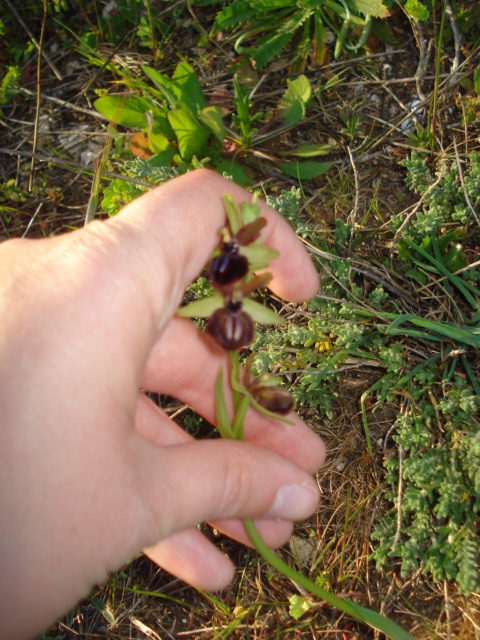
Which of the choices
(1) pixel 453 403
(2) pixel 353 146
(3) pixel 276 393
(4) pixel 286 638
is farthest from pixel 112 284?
(2) pixel 353 146

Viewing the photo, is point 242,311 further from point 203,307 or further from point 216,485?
point 216,485

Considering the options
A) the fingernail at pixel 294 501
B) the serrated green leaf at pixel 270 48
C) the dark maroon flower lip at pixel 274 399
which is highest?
the serrated green leaf at pixel 270 48

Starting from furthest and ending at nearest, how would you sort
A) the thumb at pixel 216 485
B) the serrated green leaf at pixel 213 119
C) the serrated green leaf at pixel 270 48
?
the serrated green leaf at pixel 270 48, the serrated green leaf at pixel 213 119, the thumb at pixel 216 485

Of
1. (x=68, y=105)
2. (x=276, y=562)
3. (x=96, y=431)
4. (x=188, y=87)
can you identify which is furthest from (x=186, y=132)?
(x=276, y=562)

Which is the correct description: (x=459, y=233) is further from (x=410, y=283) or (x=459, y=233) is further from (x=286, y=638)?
(x=286, y=638)

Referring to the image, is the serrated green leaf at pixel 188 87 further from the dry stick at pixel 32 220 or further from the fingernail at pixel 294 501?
the fingernail at pixel 294 501

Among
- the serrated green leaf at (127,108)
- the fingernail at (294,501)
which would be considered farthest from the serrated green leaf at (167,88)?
the fingernail at (294,501)

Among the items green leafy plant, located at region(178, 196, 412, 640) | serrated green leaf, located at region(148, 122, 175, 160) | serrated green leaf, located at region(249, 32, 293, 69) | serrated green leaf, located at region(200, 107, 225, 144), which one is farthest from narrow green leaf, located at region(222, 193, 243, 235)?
serrated green leaf, located at region(249, 32, 293, 69)
